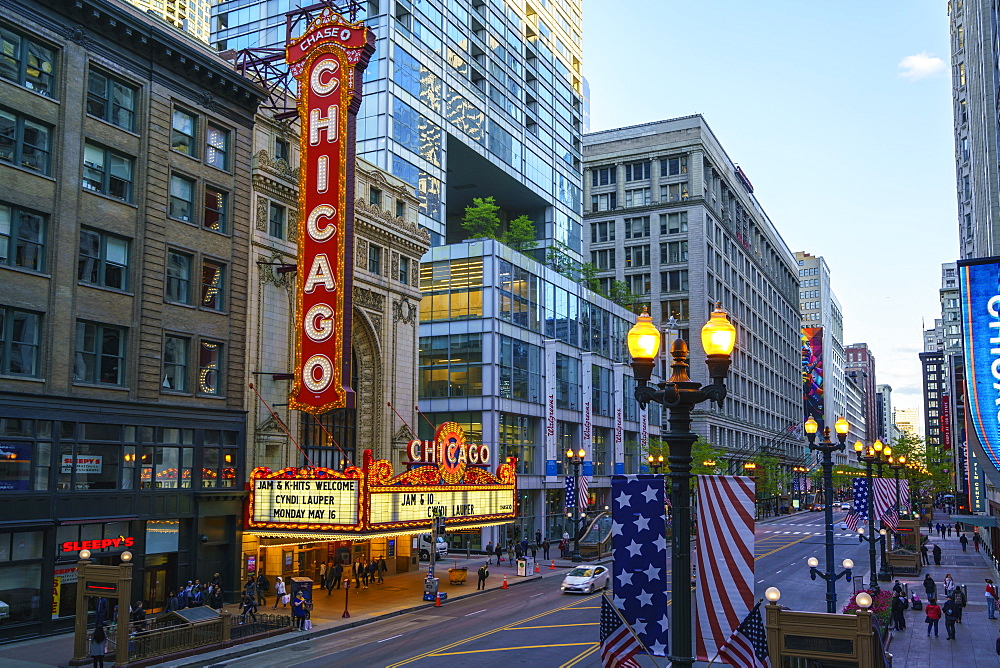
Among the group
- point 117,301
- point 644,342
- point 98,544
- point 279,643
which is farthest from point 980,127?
point 644,342

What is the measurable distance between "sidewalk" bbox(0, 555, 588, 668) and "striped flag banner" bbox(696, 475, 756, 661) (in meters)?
19.4

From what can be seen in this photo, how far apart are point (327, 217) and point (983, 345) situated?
3003 cm

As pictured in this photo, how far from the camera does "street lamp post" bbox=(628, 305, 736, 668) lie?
39.5ft

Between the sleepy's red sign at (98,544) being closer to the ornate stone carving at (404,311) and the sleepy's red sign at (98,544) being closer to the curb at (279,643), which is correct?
the curb at (279,643)

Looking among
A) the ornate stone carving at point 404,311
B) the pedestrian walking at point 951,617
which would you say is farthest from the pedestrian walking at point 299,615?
the pedestrian walking at point 951,617

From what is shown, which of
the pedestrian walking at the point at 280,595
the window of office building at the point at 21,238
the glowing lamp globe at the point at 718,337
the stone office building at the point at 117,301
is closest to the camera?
the glowing lamp globe at the point at 718,337

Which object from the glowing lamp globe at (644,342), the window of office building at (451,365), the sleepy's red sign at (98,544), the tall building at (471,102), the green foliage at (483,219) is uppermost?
the tall building at (471,102)

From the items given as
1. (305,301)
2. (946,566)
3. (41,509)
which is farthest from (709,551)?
(946,566)

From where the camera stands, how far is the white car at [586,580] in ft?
144

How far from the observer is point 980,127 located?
6862cm

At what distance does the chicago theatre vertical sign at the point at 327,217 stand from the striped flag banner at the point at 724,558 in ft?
88.5

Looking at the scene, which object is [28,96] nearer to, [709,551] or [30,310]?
[30,310]

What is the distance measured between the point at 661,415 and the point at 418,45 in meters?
56.5

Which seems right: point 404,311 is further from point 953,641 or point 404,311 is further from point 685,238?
point 685,238
